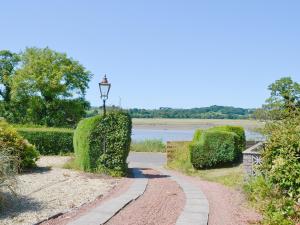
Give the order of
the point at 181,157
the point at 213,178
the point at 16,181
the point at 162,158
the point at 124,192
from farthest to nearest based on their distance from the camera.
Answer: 1. the point at 162,158
2. the point at 181,157
3. the point at 213,178
4. the point at 124,192
5. the point at 16,181

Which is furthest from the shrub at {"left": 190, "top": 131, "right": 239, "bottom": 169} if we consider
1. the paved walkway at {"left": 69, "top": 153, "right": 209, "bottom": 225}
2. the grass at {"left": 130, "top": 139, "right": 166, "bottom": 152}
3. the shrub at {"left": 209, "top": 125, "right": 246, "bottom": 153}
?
the grass at {"left": 130, "top": 139, "right": 166, "bottom": 152}

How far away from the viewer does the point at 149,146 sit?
30.0 m

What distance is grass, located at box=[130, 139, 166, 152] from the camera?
1170 inches

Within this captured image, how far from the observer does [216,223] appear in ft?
25.4

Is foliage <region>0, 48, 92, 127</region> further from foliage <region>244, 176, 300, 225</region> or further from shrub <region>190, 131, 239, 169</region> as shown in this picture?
foliage <region>244, 176, 300, 225</region>

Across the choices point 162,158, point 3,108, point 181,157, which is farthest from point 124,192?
point 3,108

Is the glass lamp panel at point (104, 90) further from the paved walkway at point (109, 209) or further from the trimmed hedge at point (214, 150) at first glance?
the trimmed hedge at point (214, 150)

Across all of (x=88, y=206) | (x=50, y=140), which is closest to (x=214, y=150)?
(x=50, y=140)

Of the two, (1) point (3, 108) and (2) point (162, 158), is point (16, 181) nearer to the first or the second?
(2) point (162, 158)

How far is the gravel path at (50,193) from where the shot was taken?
7.96 meters

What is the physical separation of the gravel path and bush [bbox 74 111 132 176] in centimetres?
68

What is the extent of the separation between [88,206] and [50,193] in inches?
65.5

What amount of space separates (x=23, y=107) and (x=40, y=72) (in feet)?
14.7

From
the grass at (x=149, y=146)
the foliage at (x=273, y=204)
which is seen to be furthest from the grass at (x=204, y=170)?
the grass at (x=149, y=146)
